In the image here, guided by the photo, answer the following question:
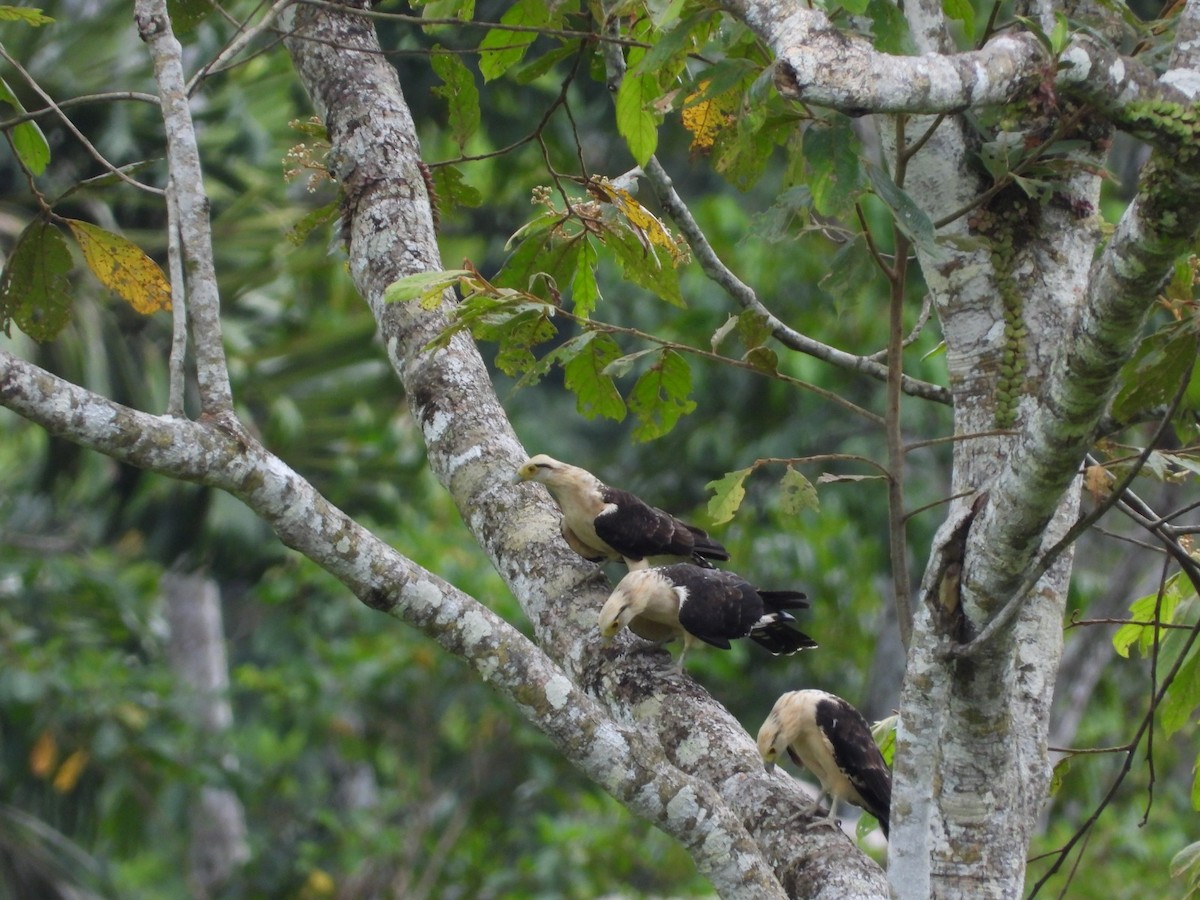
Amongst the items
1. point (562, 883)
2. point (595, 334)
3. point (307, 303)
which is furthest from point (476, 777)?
point (595, 334)

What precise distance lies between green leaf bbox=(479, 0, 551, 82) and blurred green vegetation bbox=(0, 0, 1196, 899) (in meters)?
4.01

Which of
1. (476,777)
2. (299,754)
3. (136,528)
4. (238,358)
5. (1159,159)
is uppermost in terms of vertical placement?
(1159,159)

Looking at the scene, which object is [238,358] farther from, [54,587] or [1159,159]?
[1159,159]

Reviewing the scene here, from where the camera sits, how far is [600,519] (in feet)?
11.3

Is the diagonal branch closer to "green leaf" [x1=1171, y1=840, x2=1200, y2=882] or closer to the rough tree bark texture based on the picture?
"green leaf" [x1=1171, y1=840, x2=1200, y2=882]

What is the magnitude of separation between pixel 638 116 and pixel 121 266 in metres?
1.17

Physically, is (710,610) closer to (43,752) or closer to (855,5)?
(855,5)

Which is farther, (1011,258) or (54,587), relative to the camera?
A: (54,587)

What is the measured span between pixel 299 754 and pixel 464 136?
7.34 m

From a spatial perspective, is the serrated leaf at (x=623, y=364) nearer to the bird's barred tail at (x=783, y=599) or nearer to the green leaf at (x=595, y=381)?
the green leaf at (x=595, y=381)

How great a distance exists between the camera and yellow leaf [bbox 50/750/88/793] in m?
8.30

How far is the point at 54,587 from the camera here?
8703 mm

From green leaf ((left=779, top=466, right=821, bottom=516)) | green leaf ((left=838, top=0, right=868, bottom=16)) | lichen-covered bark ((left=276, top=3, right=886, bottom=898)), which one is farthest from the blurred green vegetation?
green leaf ((left=838, top=0, right=868, bottom=16))

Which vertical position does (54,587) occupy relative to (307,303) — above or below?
below
